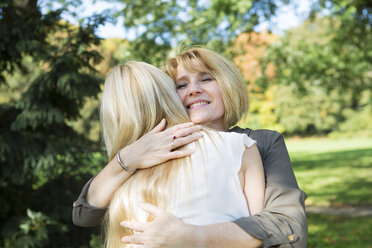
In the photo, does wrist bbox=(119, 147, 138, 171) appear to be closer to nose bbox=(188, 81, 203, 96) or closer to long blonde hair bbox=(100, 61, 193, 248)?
long blonde hair bbox=(100, 61, 193, 248)

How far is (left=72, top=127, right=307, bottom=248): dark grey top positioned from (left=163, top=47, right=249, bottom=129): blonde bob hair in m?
0.35

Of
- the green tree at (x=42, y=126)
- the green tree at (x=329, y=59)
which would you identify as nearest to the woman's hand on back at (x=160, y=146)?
the green tree at (x=42, y=126)

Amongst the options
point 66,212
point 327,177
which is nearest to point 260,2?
point 66,212

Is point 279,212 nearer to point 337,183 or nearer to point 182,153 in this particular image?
point 182,153

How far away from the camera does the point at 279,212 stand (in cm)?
175

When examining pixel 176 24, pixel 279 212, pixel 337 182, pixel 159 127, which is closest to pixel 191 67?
pixel 159 127

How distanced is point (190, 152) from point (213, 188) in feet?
0.68

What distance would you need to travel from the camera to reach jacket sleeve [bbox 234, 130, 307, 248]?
167 cm

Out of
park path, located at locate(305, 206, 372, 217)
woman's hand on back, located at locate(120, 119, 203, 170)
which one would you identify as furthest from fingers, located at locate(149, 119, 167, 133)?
park path, located at locate(305, 206, 372, 217)

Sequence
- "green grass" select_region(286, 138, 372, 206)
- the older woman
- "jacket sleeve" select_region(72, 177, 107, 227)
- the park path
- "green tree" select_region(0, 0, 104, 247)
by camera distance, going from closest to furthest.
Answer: the older woman
"jacket sleeve" select_region(72, 177, 107, 227)
"green tree" select_region(0, 0, 104, 247)
the park path
"green grass" select_region(286, 138, 372, 206)

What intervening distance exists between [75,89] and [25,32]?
0.87 meters

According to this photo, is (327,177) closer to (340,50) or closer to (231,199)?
(340,50)

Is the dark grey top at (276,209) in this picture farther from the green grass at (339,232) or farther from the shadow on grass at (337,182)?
the shadow on grass at (337,182)

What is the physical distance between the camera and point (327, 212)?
8.03 metres
